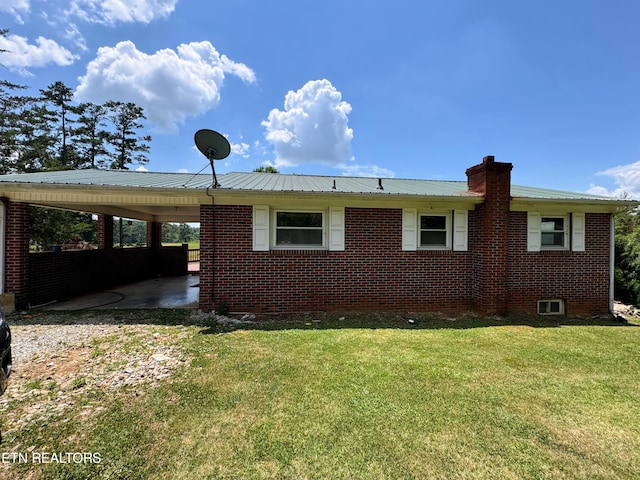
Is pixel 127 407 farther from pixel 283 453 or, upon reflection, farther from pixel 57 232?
pixel 57 232

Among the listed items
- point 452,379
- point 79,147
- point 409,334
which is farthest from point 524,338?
point 79,147

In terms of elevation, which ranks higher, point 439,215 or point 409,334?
point 439,215

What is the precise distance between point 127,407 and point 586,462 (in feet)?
13.8

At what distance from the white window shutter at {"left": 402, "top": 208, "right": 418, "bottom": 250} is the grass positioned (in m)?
2.86

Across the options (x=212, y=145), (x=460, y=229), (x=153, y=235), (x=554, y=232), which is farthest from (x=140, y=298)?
(x=554, y=232)

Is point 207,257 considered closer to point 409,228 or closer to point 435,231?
point 409,228

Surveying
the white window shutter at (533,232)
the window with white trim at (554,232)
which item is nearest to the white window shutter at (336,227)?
the white window shutter at (533,232)

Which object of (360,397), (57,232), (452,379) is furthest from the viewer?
(57,232)

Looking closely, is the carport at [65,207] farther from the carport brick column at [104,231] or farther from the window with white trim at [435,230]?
the window with white trim at [435,230]

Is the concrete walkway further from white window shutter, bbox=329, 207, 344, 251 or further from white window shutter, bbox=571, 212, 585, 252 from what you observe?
white window shutter, bbox=571, 212, 585, 252

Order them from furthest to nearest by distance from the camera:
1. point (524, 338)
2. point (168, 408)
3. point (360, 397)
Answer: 1. point (524, 338)
2. point (360, 397)
3. point (168, 408)

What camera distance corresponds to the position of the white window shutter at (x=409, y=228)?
7.14 metres

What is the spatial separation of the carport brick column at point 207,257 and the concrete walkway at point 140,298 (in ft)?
3.85

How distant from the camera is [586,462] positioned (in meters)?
2.35
